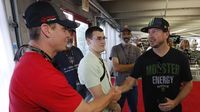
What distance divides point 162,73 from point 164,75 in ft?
0.09

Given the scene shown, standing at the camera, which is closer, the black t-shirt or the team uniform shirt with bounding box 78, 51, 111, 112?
the team uniform shirt with bounding box 78, 51, 111, 112

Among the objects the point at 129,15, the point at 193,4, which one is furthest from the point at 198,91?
the point at 129,15

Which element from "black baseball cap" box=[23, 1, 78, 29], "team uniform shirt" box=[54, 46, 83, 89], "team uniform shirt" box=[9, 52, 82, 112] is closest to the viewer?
"team uniform shirt" box=[9, 52, 82, 112]

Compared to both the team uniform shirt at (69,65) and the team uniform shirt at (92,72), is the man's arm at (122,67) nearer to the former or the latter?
the team uniform shirt at (69,65)

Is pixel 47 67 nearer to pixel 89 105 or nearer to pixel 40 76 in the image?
pixel 40 76

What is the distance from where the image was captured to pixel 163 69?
204 centimetres

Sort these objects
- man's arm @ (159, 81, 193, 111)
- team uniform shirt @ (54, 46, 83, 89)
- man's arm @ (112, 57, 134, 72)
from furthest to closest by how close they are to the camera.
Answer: man's arm @ (112, 57, 134, 72) < team uniform shirt @ (54, 46, 83, 89) < man's arm @ (159, 81, 193, 111)

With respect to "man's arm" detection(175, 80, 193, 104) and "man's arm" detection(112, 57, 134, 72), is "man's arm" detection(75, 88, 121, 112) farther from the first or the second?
"man's arm" detection(112, 57, 134, 72)

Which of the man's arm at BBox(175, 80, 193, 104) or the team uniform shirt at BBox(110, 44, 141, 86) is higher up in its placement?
the team uniform shirt at BBox(110, 44, 141, 86)

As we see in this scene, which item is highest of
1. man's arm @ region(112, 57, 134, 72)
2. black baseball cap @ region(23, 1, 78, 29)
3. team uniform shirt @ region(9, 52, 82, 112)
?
black baseball cap @ region(23, 1, 78, 29)

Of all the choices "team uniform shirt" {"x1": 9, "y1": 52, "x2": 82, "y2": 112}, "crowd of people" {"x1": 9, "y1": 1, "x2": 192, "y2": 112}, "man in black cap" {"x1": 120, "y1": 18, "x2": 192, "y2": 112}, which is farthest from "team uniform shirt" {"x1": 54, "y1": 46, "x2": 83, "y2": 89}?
"team uniform shirt" {"x1": 9, "y1": 52, "x2": 82, "y2": 112}

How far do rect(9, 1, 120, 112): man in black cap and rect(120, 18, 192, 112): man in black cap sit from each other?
1041 millimetres

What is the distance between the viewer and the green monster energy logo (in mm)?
2016

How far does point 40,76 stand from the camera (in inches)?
39.6
